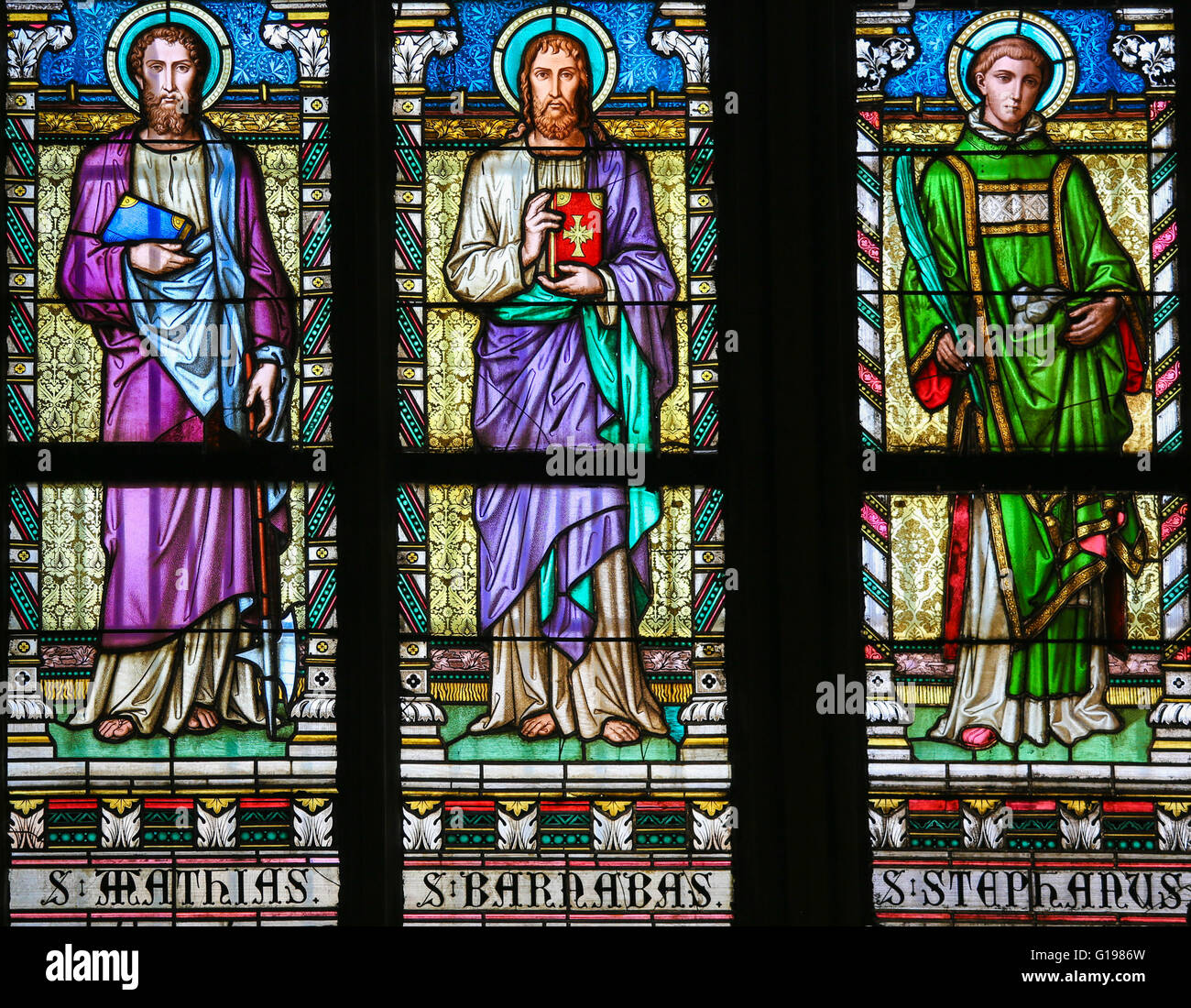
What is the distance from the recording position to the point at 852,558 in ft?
14.9

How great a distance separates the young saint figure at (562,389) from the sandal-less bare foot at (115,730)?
36.1 inches

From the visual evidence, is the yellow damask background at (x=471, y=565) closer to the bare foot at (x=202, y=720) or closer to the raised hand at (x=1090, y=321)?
the bare foot at (x=202, y=720)

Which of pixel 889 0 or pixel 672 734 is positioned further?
pixel 889 0

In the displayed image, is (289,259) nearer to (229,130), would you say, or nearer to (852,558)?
(229,130)

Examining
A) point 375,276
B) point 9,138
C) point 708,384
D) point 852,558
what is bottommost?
point 852,558

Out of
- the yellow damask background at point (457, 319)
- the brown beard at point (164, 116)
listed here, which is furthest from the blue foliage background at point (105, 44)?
the yellow damask background at point (457, 319)

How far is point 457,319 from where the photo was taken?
4.66m

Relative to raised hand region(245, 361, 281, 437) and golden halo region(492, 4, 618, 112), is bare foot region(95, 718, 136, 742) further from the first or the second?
golden halo region(492, 4, 618, 112)

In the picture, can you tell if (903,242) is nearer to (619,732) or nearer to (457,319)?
(457,319)

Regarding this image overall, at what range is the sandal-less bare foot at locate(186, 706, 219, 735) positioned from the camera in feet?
14.6

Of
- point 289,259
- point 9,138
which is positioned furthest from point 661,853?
point 9,138

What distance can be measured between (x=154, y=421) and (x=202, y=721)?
0.83m

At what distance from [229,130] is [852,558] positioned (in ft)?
6.96

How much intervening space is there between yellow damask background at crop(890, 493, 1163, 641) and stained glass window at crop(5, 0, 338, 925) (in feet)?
5.07
